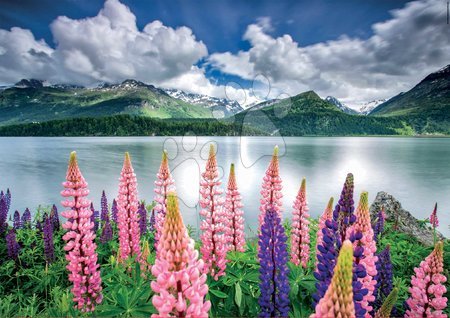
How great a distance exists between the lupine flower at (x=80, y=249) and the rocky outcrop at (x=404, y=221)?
9786 mm

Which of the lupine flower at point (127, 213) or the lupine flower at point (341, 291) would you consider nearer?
the lupine flower at point (341, 291)

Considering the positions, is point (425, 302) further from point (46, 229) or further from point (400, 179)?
point (400, 179)

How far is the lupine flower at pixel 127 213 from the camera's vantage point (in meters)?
6.11

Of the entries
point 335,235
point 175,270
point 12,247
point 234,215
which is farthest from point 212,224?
point 12,247

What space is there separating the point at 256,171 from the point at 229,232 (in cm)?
3606

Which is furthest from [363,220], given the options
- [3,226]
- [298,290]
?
[3,226]

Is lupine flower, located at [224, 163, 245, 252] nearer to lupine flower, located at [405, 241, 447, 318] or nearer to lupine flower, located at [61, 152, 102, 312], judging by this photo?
lupine flower, located at [61, 152, 102, 312]

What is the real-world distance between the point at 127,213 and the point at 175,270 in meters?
4.68

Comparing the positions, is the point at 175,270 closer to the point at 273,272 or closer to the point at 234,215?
the point at 273,272

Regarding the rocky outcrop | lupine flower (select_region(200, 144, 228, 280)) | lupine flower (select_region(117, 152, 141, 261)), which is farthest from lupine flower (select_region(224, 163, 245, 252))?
the rocky outcrop

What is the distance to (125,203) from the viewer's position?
243 inches


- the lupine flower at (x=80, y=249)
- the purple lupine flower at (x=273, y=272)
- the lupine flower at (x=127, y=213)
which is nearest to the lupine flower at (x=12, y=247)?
the lupine flower at (x=127, y=213)

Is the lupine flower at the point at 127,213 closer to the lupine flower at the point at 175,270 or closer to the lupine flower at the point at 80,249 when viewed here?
the lupine flower at the point at 80,249

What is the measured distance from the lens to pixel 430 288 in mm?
3361
